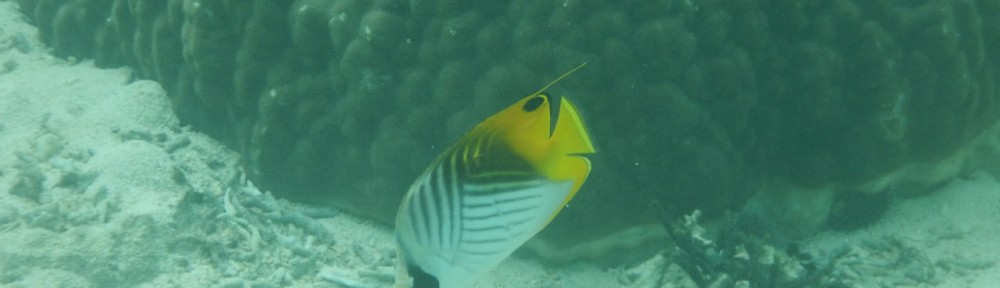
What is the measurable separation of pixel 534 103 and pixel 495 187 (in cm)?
22

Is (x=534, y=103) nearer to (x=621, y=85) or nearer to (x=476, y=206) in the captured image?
(x=476, y=206)

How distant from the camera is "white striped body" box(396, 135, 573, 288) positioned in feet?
4.77

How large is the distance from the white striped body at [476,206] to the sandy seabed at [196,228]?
2.65 meters

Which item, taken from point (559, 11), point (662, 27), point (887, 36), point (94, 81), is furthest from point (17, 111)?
point (887, 36)

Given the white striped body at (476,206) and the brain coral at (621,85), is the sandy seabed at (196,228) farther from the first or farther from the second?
the white striped body at (476,206)

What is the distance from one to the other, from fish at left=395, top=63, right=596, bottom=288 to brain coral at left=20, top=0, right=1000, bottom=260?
2459mm

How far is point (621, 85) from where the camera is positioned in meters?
3.94

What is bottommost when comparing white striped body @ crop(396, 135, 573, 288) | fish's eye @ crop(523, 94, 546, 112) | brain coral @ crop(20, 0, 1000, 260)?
white striped body @ crop(396, 135, 573, 288)

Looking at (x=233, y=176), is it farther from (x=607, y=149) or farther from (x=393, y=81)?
(x=607, y=149)

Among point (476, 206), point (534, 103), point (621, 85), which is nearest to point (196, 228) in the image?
point (621, 85)

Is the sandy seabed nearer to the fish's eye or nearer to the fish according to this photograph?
the fish

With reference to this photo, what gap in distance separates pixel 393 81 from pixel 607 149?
1.41 metres

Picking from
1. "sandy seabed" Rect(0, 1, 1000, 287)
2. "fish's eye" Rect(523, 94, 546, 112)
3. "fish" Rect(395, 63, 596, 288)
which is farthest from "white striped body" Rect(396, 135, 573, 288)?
"sandy seabed" Rect(0, 1, 1000, 287)

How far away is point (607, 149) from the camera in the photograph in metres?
4.09
